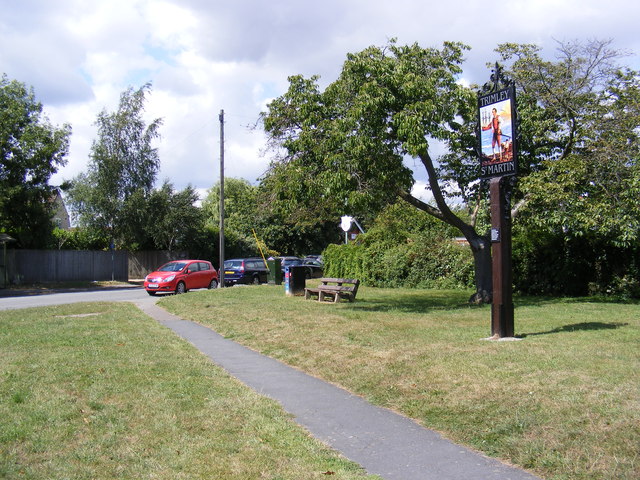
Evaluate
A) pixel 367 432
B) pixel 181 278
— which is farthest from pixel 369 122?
pixel 181 278

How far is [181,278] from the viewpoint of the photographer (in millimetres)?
25516

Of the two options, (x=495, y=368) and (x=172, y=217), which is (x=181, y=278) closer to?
(x=172, y=217)

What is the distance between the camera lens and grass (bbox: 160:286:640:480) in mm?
5199

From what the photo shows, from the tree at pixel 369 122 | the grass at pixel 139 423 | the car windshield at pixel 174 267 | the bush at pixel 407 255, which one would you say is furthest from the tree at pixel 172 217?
the grass at pixel 139 423

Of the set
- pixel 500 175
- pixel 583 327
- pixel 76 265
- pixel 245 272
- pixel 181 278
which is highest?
pixel 500 175

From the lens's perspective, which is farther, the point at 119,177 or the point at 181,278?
the point at 119,177

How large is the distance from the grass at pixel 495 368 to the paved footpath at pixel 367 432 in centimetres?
23

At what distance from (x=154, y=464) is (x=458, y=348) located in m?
5.67

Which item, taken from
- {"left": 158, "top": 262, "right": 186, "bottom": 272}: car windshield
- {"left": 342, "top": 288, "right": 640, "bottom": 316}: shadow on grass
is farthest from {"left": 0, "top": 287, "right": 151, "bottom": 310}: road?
{"left": 342, "top": 288, "right": 640, "bottom": 316}: shadow on grass

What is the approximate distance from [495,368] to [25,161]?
2962 cm

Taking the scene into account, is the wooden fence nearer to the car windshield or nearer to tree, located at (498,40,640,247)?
the car windshield

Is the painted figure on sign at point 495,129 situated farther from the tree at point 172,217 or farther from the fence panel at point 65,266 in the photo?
the tree at point 172,217

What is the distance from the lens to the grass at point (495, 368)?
5.20 meters

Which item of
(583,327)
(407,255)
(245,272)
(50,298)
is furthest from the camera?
(245,272)
